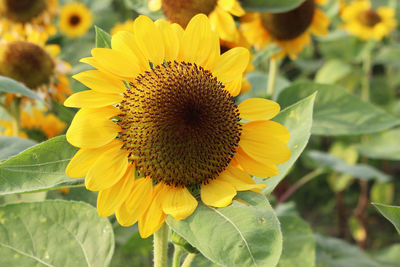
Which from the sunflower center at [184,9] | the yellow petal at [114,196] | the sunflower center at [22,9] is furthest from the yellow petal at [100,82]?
the sunflower center at [22,9]

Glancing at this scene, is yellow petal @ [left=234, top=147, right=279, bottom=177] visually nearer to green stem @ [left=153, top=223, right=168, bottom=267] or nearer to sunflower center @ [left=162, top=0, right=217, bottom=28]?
green stem @ [left=153, top=223, right=168, bottom=267]

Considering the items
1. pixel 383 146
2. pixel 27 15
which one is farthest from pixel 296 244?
pixel 27 15

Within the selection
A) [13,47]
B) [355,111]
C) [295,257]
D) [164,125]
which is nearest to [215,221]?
[164,125]

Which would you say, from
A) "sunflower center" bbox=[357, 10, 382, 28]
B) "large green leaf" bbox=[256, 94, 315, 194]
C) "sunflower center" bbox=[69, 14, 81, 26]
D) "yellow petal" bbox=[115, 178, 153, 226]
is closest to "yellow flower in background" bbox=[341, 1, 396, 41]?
"sunflower center" bbox=[357, 10, 382, 28]

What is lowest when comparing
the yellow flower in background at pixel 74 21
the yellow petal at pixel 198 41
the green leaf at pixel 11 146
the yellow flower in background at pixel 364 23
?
the yellow flower in background at pixel 364 23

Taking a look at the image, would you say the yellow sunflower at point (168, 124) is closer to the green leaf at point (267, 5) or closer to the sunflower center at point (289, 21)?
the green leaf at point (267, 5)

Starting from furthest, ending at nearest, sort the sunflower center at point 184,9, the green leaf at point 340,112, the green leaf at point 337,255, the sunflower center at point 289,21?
the sunflower center at point 289,21, the green leaf at point 337,255, the green leaf at point 340,112, the sunflower center at point 184,9
